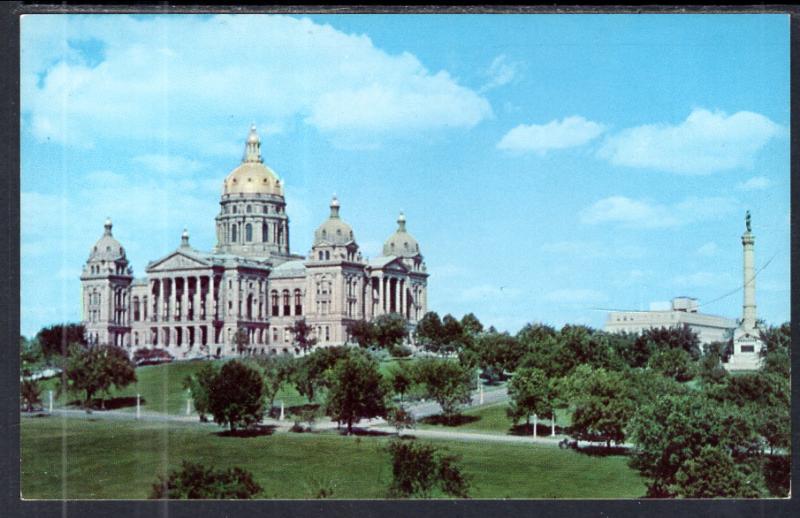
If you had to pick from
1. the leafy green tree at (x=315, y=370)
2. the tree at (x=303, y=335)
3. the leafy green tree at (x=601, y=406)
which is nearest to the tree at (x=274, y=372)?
the leafy green tree at (x=315, y=370)

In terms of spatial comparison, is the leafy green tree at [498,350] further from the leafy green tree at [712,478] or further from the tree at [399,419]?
the leafy green tree at [712,478]

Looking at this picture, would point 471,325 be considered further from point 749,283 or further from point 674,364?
point 749,283

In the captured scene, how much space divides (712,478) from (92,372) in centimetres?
1531

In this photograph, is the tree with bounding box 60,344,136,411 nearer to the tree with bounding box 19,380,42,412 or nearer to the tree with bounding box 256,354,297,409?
the tree with bounding box 19,380,42,412

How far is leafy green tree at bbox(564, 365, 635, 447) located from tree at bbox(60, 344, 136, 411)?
37.0ft

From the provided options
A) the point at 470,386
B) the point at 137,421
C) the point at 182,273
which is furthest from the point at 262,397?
the point at 182,273

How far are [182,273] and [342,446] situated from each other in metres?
16.2

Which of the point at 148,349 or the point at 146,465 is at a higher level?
the point at 148,349

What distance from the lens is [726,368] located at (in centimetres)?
3072

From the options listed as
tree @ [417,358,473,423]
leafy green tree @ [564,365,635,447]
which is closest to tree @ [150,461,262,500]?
tree @ [417,358,473,423]

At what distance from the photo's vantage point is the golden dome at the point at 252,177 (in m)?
29.1
